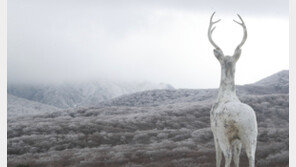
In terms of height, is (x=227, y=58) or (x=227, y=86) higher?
(x=227, y=58)

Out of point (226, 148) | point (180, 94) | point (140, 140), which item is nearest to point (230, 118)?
point (226, 148)

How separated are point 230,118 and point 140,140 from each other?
22489mm

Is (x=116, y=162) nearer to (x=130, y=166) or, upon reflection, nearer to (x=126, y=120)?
(x=130, y=166)

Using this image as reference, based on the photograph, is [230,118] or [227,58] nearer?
[230,118]

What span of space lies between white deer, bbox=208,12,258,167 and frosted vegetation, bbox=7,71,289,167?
7.91 metres

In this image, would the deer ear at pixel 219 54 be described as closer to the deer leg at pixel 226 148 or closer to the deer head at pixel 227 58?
the deer head at pixel 227 58

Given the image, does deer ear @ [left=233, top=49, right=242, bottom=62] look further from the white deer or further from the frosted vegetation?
the frosted vegetation

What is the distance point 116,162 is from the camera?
2028cm

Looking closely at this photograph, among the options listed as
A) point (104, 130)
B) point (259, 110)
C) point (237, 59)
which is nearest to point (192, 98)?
point (259, 110)

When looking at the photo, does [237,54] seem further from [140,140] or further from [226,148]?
[140,140]

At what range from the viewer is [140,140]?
31875mm

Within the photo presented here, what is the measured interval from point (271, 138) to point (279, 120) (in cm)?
1775

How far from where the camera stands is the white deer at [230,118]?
9805 millimetres

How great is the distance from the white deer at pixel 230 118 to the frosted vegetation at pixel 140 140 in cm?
791
